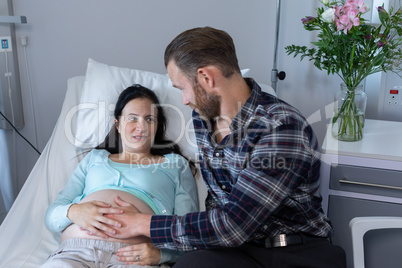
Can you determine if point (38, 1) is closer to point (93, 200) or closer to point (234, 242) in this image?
point (93, 200)

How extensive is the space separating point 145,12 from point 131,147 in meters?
0.91

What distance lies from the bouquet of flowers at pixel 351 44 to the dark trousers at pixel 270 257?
2.19ft

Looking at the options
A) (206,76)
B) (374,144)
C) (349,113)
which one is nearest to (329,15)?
(349,113)

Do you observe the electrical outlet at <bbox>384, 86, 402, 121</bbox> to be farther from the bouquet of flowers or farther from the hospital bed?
the hospital bed

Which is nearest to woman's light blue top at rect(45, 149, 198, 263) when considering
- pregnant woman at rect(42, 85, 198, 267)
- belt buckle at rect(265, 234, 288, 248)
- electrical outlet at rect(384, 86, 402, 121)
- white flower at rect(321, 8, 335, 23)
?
pregnant woman at rect(42, 85, 198, 267)

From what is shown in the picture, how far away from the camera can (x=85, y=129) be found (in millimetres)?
1843

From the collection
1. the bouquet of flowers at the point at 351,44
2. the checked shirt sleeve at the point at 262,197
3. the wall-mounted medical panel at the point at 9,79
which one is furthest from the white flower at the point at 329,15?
the wall-mounted medical panel at the point at 9,79

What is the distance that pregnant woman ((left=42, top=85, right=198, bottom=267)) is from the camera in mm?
1347

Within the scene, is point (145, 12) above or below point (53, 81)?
above

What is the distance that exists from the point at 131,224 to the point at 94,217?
0.16 metres

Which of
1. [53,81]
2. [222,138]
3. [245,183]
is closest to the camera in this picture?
[245,183]

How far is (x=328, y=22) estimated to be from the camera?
1657 millimetres

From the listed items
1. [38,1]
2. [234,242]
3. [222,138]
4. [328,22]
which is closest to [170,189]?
[222,138]

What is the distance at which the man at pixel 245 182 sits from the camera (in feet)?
3.83
